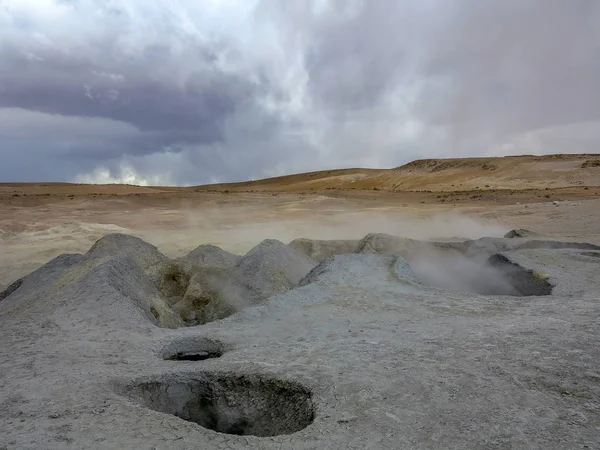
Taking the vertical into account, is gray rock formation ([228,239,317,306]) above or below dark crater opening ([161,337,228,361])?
above

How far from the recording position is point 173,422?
301 centimetres

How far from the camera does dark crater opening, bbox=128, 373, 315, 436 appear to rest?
11.5ft

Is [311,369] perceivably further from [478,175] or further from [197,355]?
[478,175]

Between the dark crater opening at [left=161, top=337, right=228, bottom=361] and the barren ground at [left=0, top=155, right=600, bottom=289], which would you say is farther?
the barren ground at [left=0, top=155, right=600, bottom=289]

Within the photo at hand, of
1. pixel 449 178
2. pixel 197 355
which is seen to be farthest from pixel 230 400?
pixel 449 178

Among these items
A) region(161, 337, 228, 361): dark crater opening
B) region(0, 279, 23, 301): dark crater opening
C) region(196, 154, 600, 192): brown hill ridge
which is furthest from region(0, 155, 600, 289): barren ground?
region(161, 337, 228, 361): dark crater opening

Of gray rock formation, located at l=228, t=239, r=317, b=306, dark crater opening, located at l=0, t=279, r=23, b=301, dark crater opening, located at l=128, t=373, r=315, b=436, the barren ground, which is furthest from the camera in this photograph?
the barren ground

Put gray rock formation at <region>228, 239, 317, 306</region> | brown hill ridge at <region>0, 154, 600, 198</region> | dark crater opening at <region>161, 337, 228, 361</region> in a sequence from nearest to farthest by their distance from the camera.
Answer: dark crater opening at <region>161, 337, 228, 361</region> < gray rock formation at <region>228, 239, 317, 306</region> < brown hill ridge at <region>0, 154, 600, 198</region>

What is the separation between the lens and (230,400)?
12.3 ft

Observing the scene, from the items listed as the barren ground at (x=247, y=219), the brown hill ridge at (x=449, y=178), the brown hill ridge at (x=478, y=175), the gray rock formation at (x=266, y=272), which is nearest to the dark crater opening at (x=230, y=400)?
the gray rock formation at (x=266, y=272)

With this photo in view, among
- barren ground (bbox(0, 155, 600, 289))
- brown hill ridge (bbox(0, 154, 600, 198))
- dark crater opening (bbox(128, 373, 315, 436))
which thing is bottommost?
dark crater opening (bbox(128, 373, 315, 436))

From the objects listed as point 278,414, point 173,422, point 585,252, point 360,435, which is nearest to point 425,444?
point 360,435

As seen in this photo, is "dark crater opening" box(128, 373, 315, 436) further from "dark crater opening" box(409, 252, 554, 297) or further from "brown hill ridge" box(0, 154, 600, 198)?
"brown hill ridge" box(0, 154, 600, 198)

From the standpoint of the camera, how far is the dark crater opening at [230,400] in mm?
3504
